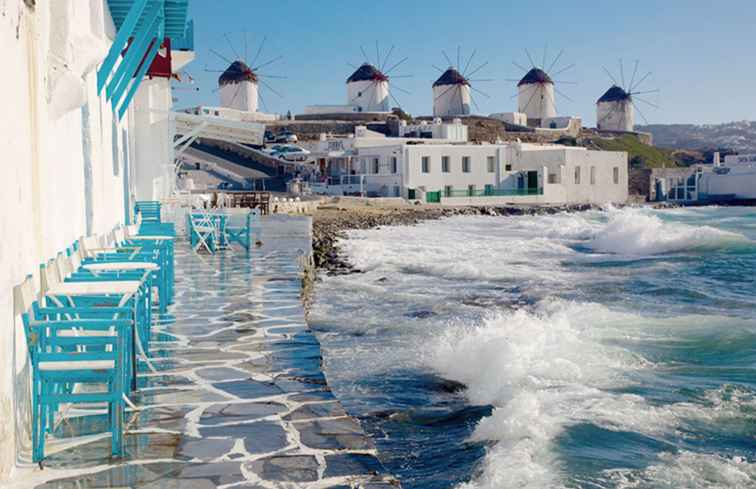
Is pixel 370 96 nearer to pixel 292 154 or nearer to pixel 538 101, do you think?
pixel 538 101

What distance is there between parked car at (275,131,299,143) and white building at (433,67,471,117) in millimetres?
21282

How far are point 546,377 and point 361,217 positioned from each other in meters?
30.7

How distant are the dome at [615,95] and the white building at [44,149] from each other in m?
87.1

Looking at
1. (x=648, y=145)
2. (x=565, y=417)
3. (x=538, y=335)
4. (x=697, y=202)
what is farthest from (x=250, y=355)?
(x=648, y=145)

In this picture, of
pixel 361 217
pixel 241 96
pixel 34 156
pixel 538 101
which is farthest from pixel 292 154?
pixel 34 156

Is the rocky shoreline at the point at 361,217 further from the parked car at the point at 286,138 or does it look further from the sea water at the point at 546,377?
the parked car at the point at 286,138

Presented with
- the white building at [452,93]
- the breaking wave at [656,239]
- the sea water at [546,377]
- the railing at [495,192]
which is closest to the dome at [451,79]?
the white building at [452,93]

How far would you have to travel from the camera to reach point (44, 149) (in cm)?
584

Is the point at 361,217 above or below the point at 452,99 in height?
below

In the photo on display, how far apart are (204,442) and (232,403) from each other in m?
0.86

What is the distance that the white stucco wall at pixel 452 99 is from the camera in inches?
3282

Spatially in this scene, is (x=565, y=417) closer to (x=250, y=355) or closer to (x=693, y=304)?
(x=250, y=355)

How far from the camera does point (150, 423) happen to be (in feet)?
18.3

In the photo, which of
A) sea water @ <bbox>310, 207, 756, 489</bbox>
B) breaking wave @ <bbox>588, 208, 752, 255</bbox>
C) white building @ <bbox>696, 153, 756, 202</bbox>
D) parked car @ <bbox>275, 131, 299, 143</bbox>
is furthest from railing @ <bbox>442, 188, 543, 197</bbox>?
sea water @ <bbox>310, 207, 756, 489</bbox>
